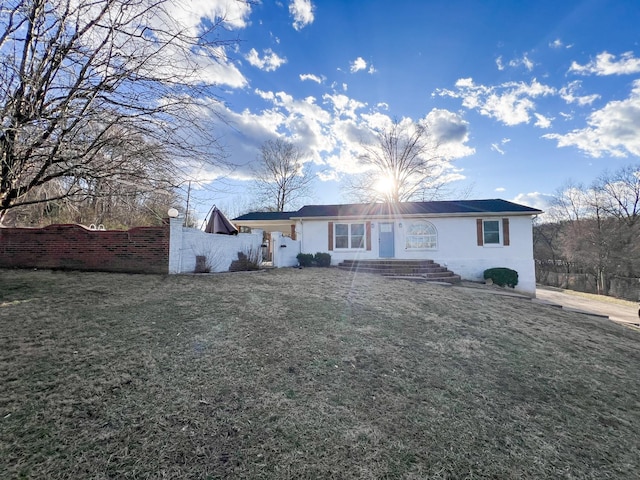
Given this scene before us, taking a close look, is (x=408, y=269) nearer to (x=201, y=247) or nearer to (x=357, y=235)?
(x=357, y=235)

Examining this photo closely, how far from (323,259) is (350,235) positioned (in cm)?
193

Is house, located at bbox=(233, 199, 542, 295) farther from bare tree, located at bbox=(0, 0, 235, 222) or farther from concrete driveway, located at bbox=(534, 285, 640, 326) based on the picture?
bare tree, located at bbox=(0, 0, 235, 222)

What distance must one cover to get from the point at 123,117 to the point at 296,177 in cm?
2397

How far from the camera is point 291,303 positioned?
5723 millimetres

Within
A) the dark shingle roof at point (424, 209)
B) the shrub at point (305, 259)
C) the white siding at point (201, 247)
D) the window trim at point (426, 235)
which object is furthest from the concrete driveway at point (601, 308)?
the white siding at point (201, 247)

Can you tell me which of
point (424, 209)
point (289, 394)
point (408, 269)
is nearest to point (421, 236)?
point (424, 209)

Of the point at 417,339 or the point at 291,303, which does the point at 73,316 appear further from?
the point at 417,339

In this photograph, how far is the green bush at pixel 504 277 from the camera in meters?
11.8

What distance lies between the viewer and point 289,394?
108 inches

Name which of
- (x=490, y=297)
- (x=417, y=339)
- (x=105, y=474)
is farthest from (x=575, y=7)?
(x=105, y=474)

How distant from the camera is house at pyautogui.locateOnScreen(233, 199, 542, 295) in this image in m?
12.3

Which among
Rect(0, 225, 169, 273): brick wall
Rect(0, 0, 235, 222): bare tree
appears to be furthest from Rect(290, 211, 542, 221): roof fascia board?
Rect(0, 0, 235, 222): bare tree

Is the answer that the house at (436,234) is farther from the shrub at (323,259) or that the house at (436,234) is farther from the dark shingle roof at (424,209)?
the shrub at (323,259)

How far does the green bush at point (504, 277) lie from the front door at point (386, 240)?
4.46m
